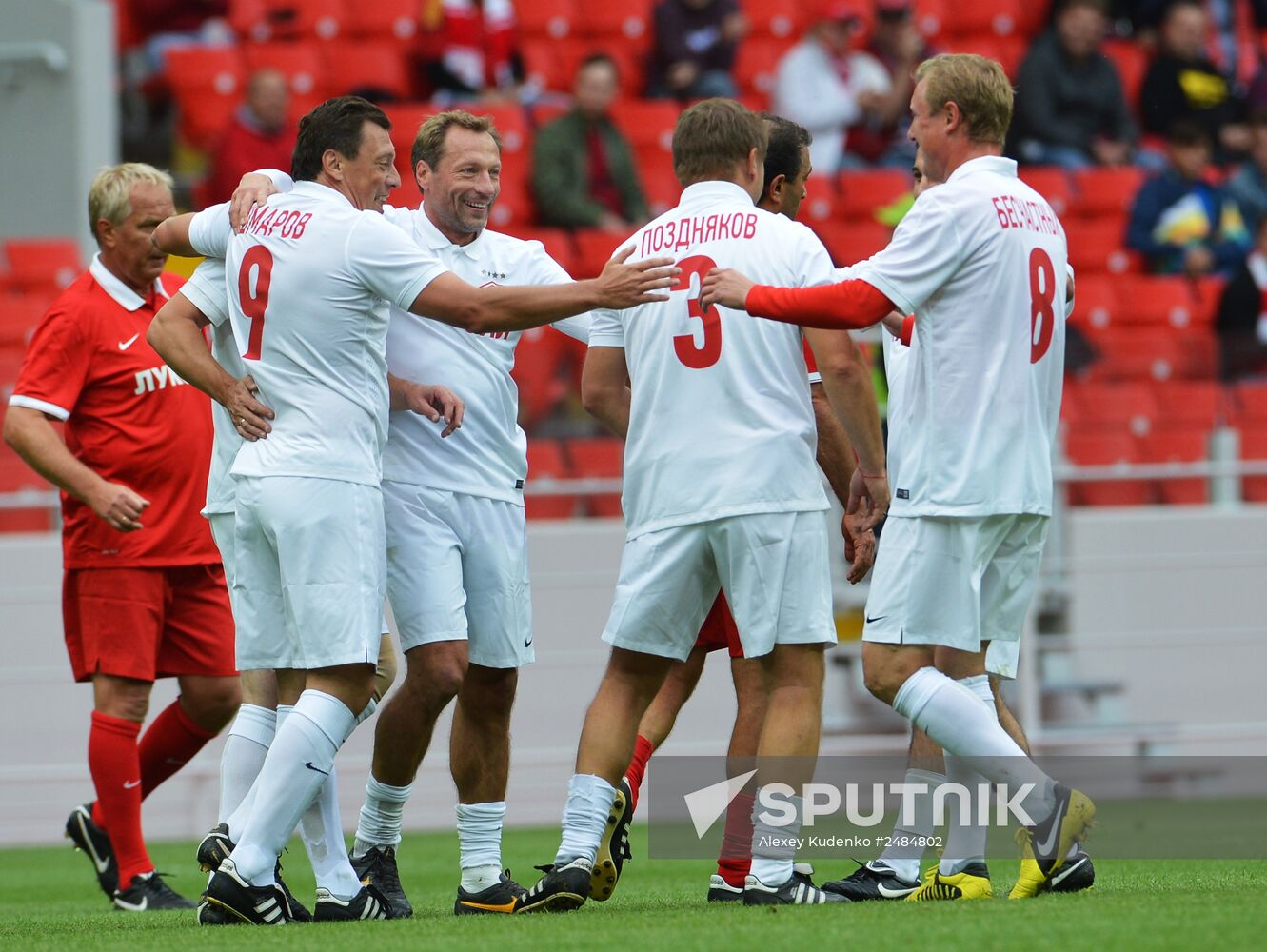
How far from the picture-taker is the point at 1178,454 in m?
9.82

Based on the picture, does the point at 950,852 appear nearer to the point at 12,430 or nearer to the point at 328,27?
the point at 12,430

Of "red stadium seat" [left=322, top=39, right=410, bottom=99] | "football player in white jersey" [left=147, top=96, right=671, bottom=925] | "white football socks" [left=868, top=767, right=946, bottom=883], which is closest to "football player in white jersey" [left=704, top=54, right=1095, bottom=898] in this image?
"white football socks" [left=868, top=767, right=946, bottom=883]

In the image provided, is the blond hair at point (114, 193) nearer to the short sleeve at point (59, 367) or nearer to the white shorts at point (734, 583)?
the short sleeve at point (59, 367)

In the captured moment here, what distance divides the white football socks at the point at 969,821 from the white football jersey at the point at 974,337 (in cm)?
47

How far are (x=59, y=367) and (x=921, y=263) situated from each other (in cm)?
290

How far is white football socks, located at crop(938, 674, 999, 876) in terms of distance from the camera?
4.83 m

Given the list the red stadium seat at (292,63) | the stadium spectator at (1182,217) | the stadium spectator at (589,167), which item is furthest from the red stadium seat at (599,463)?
the stadium spectator at (1182,217)

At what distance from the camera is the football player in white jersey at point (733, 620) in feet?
17.4

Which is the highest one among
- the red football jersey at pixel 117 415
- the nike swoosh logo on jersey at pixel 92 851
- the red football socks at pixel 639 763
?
the red football jersey at pixel 117 415

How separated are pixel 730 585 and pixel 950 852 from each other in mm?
881

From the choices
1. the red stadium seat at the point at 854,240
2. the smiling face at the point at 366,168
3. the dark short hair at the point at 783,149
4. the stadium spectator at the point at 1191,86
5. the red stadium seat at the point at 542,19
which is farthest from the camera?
the stadium spectator at the point at 1191,86

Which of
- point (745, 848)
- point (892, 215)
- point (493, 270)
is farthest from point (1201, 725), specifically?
point (493, 270)

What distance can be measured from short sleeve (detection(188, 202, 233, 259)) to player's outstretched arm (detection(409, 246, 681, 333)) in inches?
29.5

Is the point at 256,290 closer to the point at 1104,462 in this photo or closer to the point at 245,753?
the point at 245,753
